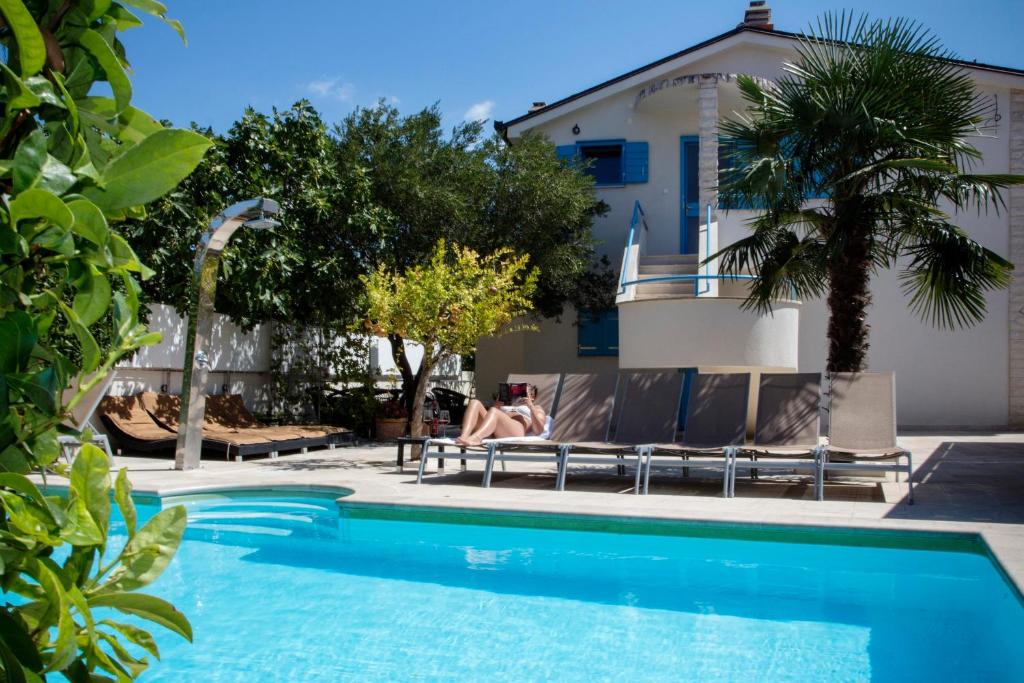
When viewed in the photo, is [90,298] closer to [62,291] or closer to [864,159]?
[62,291]

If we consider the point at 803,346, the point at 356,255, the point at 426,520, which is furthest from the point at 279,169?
the point at 803,346

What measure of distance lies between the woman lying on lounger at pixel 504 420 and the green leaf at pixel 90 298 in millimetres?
9008

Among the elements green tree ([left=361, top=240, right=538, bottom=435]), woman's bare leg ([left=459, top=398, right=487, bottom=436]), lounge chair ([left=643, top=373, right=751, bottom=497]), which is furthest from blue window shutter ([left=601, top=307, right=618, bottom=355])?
lounge chair ([left=643, top=373, right=751, bottom=497])

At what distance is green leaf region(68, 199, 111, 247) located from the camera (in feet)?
2.73

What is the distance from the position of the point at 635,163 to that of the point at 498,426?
11469mm

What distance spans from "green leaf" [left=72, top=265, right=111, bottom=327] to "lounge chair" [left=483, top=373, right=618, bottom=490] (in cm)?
825

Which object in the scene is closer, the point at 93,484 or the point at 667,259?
the point at 93,484

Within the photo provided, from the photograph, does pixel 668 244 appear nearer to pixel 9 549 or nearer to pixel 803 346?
pixel 803 346

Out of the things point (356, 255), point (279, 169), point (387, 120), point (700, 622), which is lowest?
point (700, 622)

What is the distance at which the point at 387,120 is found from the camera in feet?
52.5

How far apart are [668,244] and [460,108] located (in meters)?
6.10

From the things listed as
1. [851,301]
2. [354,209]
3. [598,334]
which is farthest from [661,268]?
[851,301]

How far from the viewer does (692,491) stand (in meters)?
9.12

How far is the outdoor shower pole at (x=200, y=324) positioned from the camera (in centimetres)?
1033
